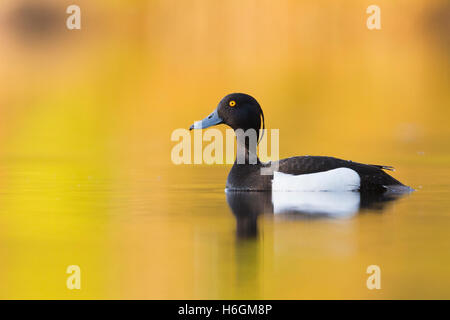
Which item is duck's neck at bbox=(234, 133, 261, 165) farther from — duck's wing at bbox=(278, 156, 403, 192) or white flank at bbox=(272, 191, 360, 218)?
white flank at bbox=(272, 191, 360, 218)

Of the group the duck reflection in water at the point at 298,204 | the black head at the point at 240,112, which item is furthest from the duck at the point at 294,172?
the duck reflection in water at the point at 298,204

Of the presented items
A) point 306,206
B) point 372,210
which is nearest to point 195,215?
point 306,206

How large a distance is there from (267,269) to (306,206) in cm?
325

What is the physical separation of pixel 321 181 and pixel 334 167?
26cm

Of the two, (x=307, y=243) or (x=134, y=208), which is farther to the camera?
(x=134, y=208)

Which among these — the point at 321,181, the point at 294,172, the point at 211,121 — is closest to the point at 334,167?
the point at 321,181

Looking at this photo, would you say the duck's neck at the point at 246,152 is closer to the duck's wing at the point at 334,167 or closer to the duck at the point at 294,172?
the duck at the point at 294,172

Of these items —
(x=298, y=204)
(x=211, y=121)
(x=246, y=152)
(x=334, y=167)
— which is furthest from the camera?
(x=211, y=121)

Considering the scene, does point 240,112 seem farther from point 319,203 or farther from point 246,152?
point 319,203

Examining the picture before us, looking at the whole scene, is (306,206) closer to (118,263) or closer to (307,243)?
(307,243)

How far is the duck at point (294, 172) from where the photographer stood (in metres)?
10.9

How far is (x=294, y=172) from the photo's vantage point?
428 inches

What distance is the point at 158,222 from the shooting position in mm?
8672

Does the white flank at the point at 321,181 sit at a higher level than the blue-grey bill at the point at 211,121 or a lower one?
lower
